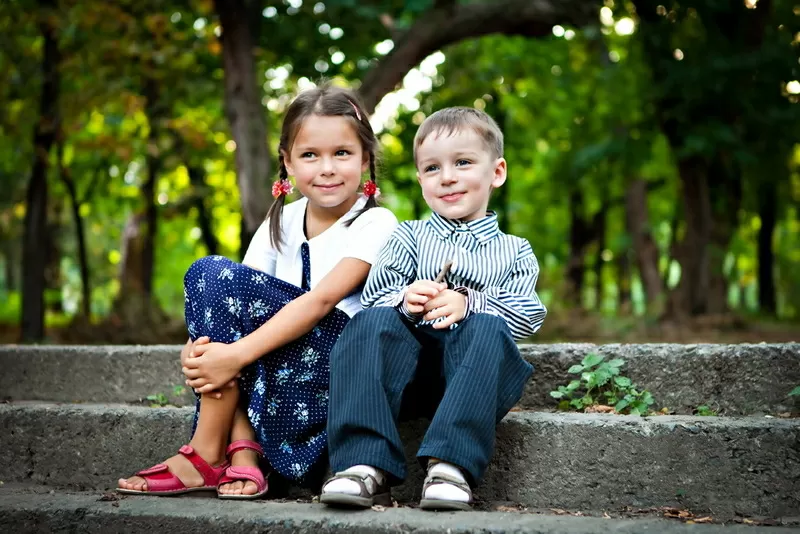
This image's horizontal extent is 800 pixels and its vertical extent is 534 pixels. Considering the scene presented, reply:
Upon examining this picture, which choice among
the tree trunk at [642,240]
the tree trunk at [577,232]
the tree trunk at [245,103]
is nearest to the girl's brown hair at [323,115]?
the tree trunk at [245,103]

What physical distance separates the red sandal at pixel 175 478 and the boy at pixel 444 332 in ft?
1.55

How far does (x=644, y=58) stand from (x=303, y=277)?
5.56 meters

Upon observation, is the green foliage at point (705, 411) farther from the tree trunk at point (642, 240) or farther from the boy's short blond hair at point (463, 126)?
the tree trunk at point (642, 240)

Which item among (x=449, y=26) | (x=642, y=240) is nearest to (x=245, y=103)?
(x=449, y=26)

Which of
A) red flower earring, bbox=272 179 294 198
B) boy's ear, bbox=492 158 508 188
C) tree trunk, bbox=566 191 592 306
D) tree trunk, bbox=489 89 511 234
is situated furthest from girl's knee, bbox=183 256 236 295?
tree trunk, bbox=566 191 592 306

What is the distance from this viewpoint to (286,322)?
252cm

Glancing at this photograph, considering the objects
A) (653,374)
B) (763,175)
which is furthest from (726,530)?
(763,175)

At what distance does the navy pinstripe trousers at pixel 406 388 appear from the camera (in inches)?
87.0

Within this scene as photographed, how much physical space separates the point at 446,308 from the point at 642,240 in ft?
29.6

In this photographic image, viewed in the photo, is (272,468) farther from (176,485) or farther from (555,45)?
(555,45)

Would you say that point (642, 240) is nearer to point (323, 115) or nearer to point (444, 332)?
point (323, 115)

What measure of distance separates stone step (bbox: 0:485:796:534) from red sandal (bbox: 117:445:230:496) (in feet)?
0.20

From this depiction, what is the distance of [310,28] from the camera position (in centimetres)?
749

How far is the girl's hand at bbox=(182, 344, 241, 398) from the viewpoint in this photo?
2.49m
